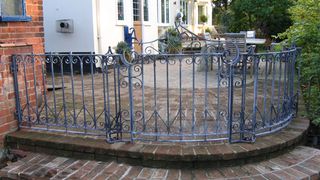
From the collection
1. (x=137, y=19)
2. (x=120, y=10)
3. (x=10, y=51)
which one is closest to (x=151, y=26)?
(x=137, y=19)

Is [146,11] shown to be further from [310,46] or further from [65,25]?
[310,46]

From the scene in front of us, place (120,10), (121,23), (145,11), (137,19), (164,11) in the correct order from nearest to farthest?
(121,23)
(120,10)
(137,19)
(145,11)
(164,11)

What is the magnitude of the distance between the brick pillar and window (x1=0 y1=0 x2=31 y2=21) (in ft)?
0.99

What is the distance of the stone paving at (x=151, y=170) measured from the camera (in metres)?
3.04

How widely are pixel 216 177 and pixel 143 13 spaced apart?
9399 mm

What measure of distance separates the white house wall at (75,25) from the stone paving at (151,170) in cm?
561

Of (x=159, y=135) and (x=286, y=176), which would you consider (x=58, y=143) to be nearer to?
(x=159, y=135)

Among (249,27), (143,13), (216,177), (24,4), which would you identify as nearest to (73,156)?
(216,177)

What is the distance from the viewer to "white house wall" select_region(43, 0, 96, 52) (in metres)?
8.49

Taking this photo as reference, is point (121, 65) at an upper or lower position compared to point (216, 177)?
upper

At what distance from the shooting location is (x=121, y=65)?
3.44 meters

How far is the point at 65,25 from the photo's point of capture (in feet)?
28.5

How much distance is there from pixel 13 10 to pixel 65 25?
16.4 ft

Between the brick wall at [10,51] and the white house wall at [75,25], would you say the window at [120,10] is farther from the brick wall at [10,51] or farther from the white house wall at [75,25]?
the brick wall at [10,51]
